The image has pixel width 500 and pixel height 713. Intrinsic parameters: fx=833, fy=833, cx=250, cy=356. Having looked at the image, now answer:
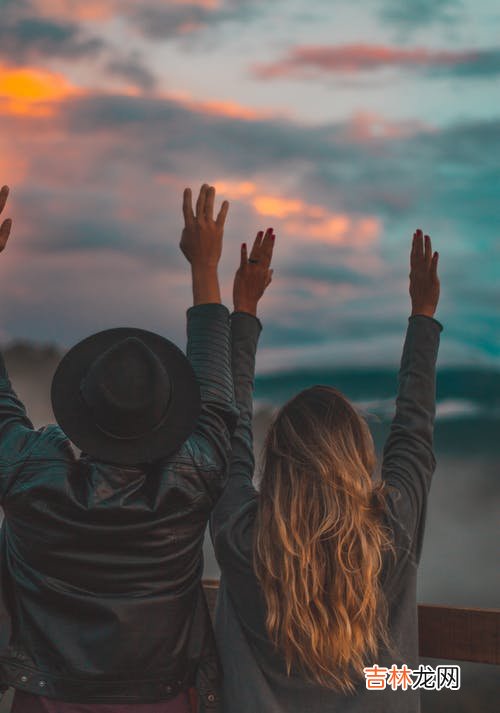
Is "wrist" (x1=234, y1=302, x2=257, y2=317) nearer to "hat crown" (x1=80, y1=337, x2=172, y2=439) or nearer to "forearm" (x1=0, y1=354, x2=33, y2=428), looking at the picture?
"hat crown" (x1=80, y1=337, x2=172, y2=439)

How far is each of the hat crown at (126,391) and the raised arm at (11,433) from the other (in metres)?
0.17

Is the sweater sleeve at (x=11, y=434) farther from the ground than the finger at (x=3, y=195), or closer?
closer

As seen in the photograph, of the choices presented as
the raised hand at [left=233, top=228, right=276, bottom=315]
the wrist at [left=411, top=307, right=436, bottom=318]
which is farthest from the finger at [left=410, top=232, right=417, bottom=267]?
the raised hand at [left=233, top=228, right=276, bottom=315]

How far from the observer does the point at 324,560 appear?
1888 millimetres

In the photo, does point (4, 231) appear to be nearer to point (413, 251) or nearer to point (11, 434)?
point (11, 434)

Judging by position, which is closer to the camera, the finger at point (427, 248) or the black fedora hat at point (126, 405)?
the black fedora hat at point (126, 405)

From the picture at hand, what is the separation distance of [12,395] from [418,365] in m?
1.02

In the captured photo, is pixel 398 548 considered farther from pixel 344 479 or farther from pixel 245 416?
pixel 245 416

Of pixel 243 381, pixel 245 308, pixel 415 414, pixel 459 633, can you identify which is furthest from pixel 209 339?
pixel 459 633

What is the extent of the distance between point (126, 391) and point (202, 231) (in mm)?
544

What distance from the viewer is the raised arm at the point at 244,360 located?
206 cm

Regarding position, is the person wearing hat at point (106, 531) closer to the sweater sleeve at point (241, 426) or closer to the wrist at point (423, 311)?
the sweater sleeve at point (241, 426)

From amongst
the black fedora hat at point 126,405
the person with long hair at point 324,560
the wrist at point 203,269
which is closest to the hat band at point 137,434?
the black fedora hat at point 126,405

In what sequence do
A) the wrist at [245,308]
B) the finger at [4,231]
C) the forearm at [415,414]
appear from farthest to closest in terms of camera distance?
the wrist at [245,308] → the finger at [4,231] → the forearm at [415,414]
